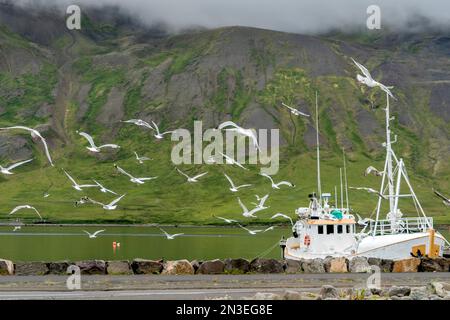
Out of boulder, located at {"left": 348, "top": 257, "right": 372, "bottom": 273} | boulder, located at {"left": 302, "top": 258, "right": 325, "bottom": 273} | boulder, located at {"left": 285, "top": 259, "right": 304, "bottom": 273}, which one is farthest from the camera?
boulder, located at {"left": 348, "top": 257, "right": 372, "bottom": 273}

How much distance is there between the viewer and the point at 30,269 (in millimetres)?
40844

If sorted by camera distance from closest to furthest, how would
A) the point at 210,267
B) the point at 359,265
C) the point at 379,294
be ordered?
1. the point at 379,294
2. the point at 210,267
3. the point at 359,265

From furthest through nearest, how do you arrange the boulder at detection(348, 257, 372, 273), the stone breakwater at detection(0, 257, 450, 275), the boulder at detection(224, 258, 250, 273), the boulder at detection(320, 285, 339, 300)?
1. the boulder at detection(348, 257, 372, 273)
2. the boulder at detection(224, 258, 250, 273)
3. the stone breakwater at detection(0, 257, 450, 275)
4. the boulder at detection(320, 285, 339, 300)

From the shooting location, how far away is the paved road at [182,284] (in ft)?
104

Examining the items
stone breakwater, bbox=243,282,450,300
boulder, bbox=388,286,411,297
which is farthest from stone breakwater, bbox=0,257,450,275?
boulder, bbox=388,286,411,297

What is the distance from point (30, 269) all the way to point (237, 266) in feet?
35.7

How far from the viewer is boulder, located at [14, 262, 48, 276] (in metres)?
40.8

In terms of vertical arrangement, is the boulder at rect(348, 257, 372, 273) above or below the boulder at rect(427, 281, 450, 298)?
below

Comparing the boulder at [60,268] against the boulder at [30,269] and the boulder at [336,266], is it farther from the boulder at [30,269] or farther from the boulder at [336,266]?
the boulder at [336,266]

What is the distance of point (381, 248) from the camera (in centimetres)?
6906

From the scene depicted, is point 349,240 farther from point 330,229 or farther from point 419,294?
point 419,294

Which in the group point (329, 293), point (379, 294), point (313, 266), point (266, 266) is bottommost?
point (313, 266)

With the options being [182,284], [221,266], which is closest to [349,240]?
[221,266]

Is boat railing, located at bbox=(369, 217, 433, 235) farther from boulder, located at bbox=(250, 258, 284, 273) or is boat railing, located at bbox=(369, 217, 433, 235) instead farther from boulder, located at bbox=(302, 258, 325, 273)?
boulder, located at bbox=(250, 258, 284, 273)
